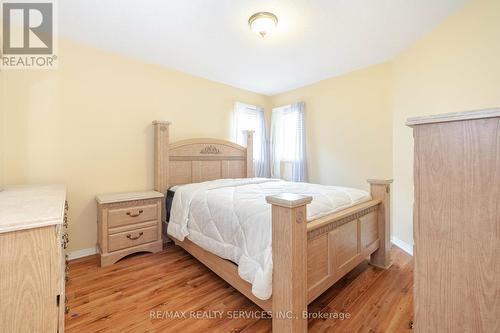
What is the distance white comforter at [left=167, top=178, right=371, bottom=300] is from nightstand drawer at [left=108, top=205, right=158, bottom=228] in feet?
0.79

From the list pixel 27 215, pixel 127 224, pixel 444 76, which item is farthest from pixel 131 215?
pixel 444 76

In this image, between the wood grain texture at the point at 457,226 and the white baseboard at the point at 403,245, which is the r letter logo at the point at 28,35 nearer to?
the wood grain texture at the point at 457,226

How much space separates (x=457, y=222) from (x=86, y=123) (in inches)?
128

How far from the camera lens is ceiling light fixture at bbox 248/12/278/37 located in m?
2.00

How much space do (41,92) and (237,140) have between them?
2.68m

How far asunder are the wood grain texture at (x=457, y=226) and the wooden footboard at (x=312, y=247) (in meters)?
0.57

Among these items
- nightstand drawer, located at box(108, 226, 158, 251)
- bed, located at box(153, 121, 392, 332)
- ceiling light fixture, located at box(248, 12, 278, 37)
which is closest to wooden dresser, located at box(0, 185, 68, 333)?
bed, located at box(153, 121, 392, 332)

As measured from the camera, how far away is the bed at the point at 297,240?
1.26m

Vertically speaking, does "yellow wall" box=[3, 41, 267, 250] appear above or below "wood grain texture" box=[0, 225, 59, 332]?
above

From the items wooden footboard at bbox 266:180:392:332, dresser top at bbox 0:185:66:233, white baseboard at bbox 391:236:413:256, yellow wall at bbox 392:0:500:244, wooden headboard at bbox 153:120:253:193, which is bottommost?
white baseboard at bbox 391:236:413:256

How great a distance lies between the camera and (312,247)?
1.50 meters

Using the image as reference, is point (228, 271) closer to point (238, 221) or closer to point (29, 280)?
point (238, 221)

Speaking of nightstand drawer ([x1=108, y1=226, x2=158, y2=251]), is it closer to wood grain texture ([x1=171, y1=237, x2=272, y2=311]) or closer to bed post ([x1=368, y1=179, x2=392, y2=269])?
wood grain texture ([x1=171, y1=237, x2=272, y2=311])

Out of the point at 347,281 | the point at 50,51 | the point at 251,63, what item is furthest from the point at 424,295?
the point at 50,51
